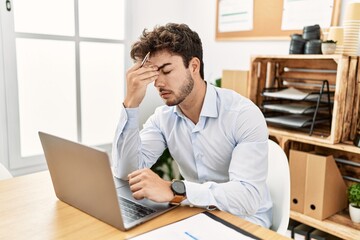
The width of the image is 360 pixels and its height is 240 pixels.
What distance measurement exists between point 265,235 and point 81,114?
5.98ft

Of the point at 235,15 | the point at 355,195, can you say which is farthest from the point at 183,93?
the point at 235,15

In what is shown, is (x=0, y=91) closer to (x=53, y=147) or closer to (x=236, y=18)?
(x=53, y=147)

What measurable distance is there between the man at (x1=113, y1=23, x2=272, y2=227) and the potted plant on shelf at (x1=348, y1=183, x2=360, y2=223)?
0.71 metres

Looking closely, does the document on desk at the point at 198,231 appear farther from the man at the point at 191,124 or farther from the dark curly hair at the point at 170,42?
the dark curly hair at the point at 170,42

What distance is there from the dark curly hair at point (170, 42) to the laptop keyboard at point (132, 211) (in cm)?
57

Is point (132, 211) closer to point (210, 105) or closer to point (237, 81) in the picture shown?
point (210, 105)

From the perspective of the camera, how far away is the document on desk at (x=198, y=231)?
2.70ft

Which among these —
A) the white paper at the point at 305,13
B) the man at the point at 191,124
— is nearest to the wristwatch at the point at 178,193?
the man at the point at 191,124

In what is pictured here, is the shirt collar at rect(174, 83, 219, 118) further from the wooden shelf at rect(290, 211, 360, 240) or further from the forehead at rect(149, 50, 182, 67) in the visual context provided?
the wooden shelf at rect(290, 211, 360, 240)

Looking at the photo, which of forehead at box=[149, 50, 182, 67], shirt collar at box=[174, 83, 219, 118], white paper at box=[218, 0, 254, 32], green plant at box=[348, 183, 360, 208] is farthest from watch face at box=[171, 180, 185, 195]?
white paper at box=[218, 0, 254, 32]

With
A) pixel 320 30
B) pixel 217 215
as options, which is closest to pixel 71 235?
pixel 217 215

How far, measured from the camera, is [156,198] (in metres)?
0.97

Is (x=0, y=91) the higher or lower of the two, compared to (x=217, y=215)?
higher

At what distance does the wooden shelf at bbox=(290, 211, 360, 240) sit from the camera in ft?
5.43
